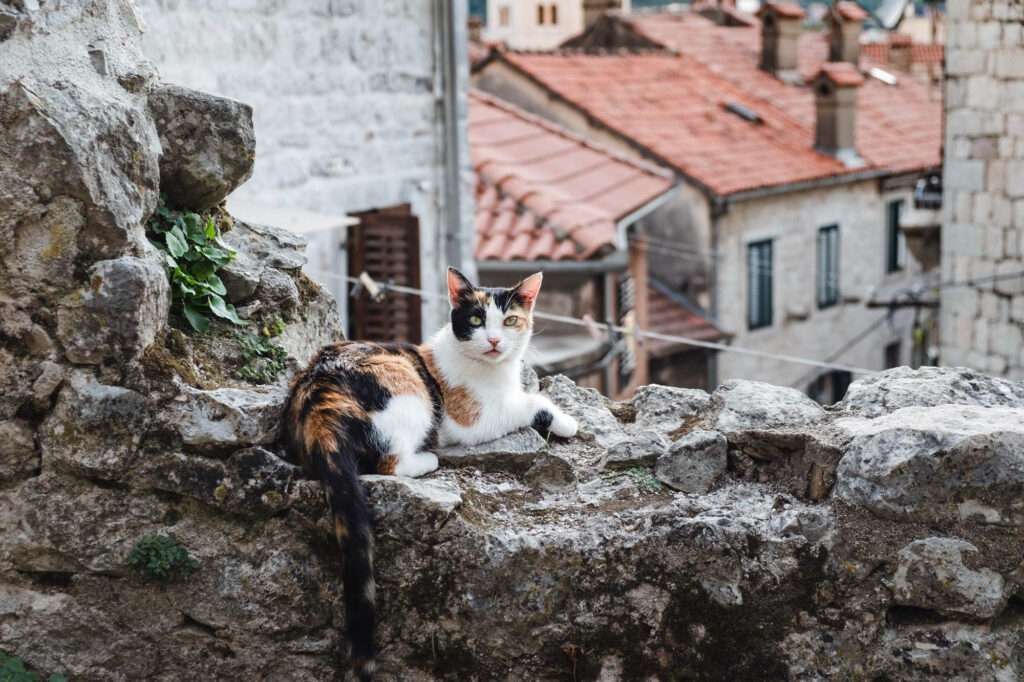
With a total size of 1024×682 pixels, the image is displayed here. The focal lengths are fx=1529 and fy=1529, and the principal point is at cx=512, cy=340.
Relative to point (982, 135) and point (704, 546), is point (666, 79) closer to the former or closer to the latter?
point (982, 135)

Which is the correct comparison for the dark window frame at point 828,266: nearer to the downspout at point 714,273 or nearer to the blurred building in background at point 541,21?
the downspout at point 714,273

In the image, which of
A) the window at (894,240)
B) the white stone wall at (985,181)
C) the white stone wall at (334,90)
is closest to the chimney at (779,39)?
the window at (894,240)

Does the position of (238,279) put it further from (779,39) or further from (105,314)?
(779,39)

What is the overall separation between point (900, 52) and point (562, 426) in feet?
94.6

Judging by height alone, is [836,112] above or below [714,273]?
above

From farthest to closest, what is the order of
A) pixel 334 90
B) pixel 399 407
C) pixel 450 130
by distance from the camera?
1. pixel 450 130
2. pixel 334 90
3. pixel 399 407

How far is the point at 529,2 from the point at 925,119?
2961cm

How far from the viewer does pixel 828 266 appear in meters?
24.4

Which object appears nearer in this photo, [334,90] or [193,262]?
[193,262]

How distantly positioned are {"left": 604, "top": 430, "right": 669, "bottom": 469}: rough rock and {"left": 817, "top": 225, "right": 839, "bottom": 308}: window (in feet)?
66.4

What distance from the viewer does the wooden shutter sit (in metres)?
11.3

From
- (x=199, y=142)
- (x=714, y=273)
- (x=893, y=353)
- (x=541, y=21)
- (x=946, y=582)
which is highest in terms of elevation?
(x=199, y=142)

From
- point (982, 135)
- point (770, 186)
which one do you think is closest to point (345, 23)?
point (982, 135)

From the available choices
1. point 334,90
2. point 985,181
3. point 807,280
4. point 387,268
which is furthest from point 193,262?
point 807,280
